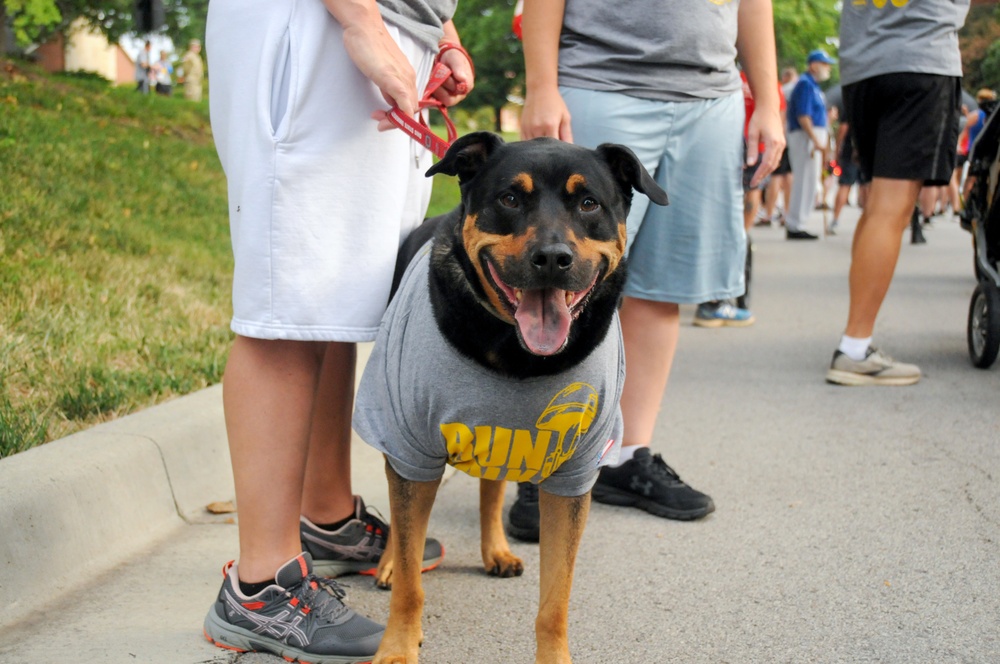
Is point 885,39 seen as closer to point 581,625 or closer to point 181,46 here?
point 581,625

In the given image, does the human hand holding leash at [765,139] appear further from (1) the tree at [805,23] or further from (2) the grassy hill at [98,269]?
(1) the tree at [805,23]

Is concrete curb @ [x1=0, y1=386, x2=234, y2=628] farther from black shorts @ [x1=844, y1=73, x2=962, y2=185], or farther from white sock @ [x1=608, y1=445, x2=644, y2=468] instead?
black shorts @ [x1=844, y1=73, x2=962, y2=185]

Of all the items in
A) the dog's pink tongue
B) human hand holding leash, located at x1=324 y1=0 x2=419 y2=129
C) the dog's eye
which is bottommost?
the dog's pink tongue

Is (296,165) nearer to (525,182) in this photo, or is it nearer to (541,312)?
(525,182)

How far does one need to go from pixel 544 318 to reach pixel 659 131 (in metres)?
1.47

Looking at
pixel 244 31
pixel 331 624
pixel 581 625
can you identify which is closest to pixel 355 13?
pixel 244 31

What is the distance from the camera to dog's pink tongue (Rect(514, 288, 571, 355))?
2.42 m

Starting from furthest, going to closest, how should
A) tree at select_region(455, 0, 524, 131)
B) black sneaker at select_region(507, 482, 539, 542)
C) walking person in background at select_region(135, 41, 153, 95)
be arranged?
1. walking person in background at select_region(135, 41, 153, 95)
2. tree at select_region(455, 0, 524, 131)
3. black sneaker at select_region(507, 482, 539, 542)

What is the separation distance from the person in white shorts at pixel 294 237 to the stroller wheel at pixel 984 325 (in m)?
4.17

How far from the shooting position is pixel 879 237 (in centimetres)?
550

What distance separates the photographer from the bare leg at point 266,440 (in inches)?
107

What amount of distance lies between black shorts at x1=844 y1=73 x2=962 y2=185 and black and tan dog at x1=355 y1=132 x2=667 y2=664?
3196mm

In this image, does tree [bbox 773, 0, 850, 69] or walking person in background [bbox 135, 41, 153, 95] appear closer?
tree [bbox 773, 0, 850, 69]

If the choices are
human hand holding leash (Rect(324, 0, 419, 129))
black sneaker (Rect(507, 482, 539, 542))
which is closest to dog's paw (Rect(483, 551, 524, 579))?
black sneaker (Rect(507, 482, 539, 542))
